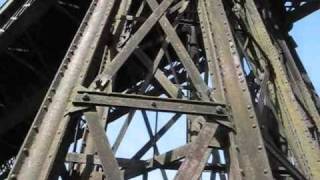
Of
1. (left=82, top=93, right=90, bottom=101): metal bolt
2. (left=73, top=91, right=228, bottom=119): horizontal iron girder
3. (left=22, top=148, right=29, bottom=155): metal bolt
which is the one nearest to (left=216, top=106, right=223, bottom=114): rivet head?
(left=73, top=91, right=228, bottom=119): horizontal iron girder

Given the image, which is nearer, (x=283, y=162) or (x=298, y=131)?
(x=283, y=162)

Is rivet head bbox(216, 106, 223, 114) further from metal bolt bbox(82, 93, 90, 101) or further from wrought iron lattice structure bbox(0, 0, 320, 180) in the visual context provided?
metal bolt bbox(82, 93, 90, 101)

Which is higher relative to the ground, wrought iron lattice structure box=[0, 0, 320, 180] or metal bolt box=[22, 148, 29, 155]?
wrought iron lattice structure box=[0, 0, 320, 180]

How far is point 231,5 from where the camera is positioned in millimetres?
7324

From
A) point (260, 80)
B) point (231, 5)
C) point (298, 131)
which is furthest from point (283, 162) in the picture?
point (231, 5)

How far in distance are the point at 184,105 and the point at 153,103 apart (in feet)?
0.81

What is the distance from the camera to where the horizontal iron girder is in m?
4.63

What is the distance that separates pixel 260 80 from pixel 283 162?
1756 millimetres

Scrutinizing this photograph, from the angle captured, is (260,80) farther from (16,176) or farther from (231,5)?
(16,176)

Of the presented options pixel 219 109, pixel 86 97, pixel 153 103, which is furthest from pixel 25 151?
pixel 219 109

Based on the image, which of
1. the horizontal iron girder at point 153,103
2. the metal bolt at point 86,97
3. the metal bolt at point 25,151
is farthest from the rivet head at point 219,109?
the metal bolt at point 25,151

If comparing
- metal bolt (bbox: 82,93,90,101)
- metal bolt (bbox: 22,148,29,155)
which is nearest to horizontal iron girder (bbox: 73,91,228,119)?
metal bolt (bbox: 82,93,90,101)

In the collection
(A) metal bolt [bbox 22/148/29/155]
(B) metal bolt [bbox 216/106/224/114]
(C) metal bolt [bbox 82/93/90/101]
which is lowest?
(A) metal bolt [bbox 22/148/29/155]

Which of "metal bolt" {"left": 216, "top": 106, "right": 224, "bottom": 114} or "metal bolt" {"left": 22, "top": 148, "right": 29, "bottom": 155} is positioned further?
"metal bolt" {"left": 216, "top": 106, "right": 224, "bottom": 114}
